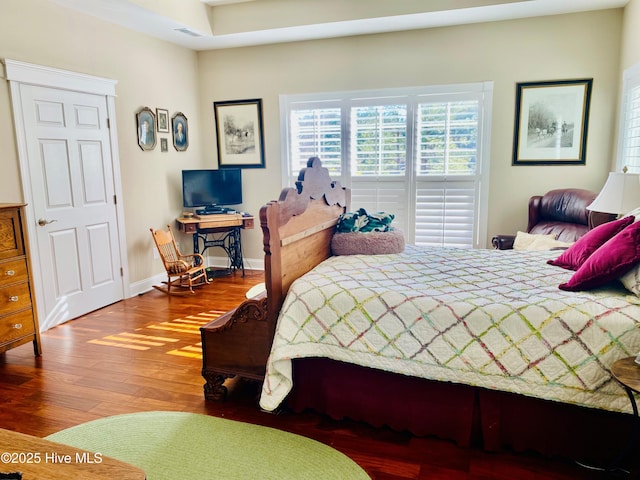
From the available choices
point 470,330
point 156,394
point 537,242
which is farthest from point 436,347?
point 537,242

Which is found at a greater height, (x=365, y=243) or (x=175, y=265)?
(x=365, y=243)

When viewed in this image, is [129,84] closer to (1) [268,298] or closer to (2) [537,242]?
(1) [268,298]

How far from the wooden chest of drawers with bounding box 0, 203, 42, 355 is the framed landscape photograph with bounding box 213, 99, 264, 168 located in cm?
294

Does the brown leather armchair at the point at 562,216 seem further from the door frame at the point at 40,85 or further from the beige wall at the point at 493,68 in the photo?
the door frame at the point at 40,85

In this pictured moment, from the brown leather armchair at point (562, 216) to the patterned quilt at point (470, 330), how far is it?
1.44 m

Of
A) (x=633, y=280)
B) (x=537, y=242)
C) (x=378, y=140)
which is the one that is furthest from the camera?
(x=378, y=140)

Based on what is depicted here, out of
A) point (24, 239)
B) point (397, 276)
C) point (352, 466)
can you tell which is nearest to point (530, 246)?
point (397, 276)

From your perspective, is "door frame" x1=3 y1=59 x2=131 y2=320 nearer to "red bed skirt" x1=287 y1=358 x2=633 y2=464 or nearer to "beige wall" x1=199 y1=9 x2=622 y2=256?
"beige wall" x1=199 y1=9 x2=622 y2=256

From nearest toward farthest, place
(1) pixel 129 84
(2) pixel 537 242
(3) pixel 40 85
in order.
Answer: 1. (3) pixel 40 85
2. (2) pixel 537 242
3. (1) pixel 129 84

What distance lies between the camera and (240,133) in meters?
5.69

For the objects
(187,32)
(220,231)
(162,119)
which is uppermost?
(187,32)

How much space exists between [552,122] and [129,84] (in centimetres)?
437

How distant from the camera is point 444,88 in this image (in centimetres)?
479

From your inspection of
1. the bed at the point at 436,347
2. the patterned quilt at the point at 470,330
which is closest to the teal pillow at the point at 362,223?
the bed at the point at 436,347
